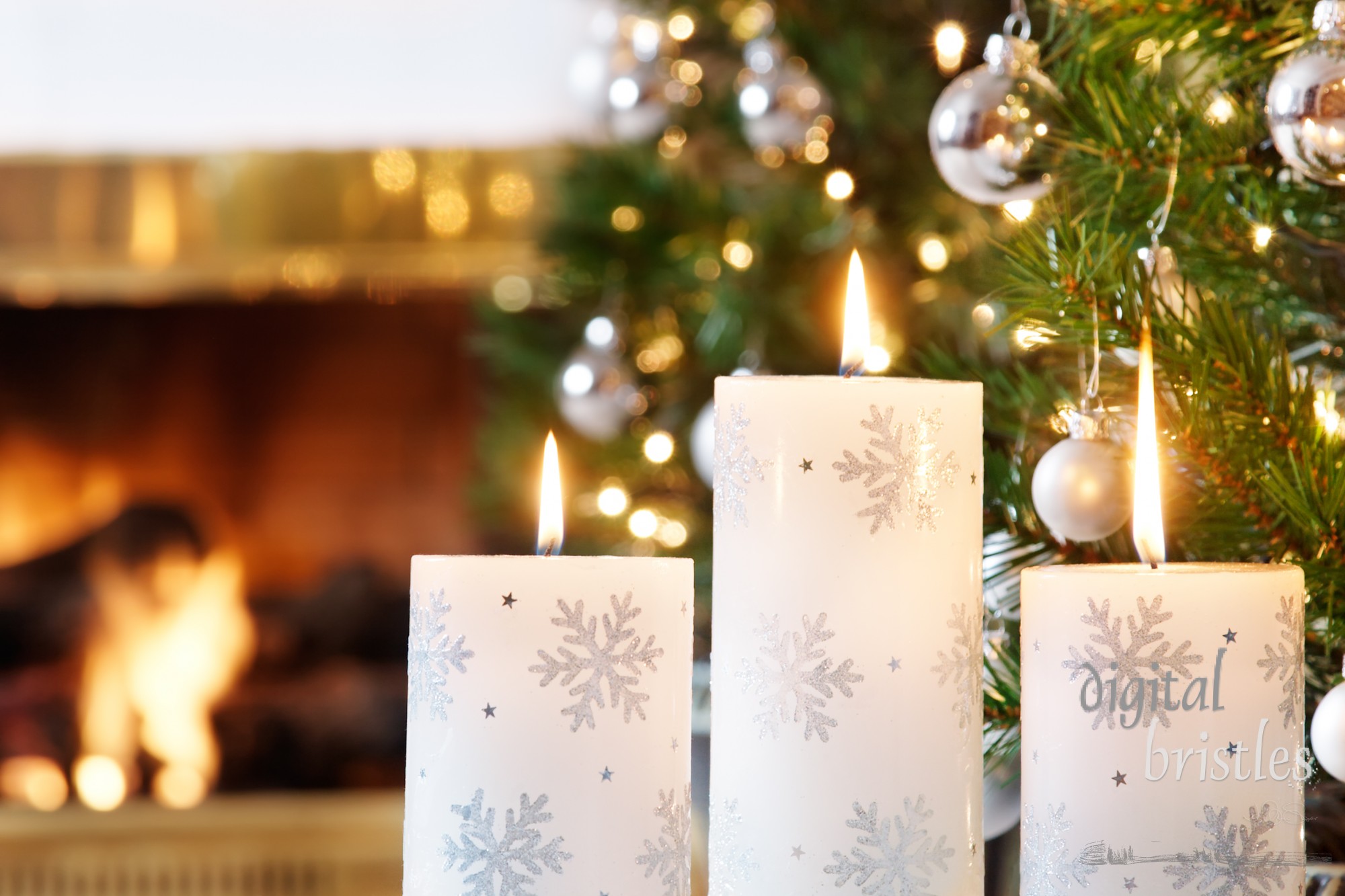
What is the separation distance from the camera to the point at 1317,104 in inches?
17.1

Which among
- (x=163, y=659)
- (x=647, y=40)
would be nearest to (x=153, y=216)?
(x=163, y=659)

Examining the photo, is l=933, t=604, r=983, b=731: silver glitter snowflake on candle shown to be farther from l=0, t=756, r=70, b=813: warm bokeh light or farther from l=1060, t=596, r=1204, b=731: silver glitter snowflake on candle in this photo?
l=0, t=756, r=70, b=813: warm bokeh light

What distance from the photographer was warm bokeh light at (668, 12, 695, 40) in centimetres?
116

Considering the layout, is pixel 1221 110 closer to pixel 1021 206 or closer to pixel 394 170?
pixel 1021 206

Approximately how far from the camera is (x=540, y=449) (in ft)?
4.46

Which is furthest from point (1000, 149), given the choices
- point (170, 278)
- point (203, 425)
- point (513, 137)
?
point (203, 425)

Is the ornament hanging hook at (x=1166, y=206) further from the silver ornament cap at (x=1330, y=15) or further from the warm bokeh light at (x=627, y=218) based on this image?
the warm bokeh light at (x=627, y=218)

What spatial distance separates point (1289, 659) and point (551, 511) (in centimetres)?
20

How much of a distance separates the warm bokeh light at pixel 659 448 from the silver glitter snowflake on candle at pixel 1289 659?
2.69 feet

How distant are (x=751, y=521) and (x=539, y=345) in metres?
1.04

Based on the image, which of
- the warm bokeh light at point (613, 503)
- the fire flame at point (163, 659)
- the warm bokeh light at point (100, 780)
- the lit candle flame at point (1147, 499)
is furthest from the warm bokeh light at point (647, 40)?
the warm bokeh light at point (100, 780)

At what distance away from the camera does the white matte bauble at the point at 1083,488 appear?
441 mm

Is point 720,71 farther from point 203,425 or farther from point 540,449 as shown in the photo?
point 203,425

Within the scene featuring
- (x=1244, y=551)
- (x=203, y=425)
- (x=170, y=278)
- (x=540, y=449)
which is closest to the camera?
(x=1244, y=551)
